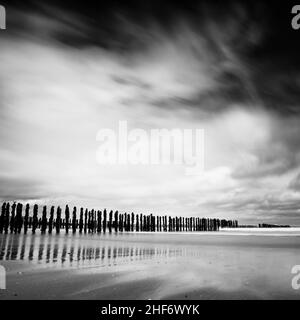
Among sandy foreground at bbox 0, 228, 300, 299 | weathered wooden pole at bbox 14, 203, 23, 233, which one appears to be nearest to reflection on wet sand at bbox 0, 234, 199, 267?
sandy foreground at bbox 0, 228, 300, 299

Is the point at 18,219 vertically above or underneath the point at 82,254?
above

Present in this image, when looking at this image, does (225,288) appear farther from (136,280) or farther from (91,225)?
(91,225)

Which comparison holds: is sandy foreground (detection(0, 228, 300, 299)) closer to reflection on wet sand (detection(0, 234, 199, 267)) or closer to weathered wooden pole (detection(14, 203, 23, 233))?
reflection on wet sand (detection(0, 234, 199, 267))

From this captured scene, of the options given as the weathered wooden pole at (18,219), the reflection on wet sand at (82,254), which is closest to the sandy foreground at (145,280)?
the reflection on wet sand at (82,254)

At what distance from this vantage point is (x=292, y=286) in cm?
A: 676

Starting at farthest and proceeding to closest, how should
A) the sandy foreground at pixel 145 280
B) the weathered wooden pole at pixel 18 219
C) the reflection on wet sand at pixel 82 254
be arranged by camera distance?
the weathered wooden pole at pixel 18 219 → the reflection on wet sand at pixel 82 254 → the sandy foreground at pixel 145 280

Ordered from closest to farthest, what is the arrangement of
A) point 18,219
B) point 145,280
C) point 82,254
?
point 145,280, point 82,254, point 18,219

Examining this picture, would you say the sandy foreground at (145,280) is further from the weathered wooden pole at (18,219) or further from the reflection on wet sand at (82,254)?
the weathered wooden pole at (18,219)

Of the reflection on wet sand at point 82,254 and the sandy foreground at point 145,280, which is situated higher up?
the sandy foreground at point 145,280

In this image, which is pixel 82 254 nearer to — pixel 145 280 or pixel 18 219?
pixel 145 280

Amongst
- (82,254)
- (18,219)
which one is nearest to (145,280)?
(82,254)
